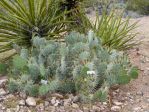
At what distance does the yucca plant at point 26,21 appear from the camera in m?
6.12

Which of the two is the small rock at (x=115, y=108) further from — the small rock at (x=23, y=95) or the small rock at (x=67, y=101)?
the small rock at (x=23, y=95)

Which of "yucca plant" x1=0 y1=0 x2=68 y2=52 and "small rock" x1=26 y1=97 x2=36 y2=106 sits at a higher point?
"yucca plant" x1=0 y1=0 x2=68 y2=52

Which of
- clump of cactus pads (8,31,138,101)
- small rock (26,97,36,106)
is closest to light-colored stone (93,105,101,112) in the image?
clump of cactus pads (8,31,138,101)

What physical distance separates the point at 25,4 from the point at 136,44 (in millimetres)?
1747

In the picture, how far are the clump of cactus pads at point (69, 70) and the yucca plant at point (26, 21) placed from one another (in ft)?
2.83

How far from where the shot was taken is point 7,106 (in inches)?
190

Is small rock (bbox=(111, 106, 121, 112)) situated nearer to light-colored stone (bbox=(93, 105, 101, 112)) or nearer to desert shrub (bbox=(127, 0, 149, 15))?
light-colored stone (bbox=(93, 105, 101, 112))

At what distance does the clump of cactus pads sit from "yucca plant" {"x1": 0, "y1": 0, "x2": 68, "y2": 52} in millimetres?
862

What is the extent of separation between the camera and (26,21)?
20.1 ft

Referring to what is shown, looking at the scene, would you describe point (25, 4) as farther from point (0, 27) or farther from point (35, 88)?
point (35, 88)

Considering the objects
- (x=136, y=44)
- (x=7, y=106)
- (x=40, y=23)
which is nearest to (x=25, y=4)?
(x=40, y=23)

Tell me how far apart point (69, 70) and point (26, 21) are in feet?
4.53

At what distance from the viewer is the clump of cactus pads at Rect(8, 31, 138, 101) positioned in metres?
4.84

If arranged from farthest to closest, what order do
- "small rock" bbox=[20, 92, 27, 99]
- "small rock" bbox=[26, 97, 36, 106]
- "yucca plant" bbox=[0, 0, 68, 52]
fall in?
"yucca plant" bbox=[0, 0, 68, 52], "small rock" bbox=[20, 92, 27, 99], "small rock" bbox=[26, 97, 36, 106]
